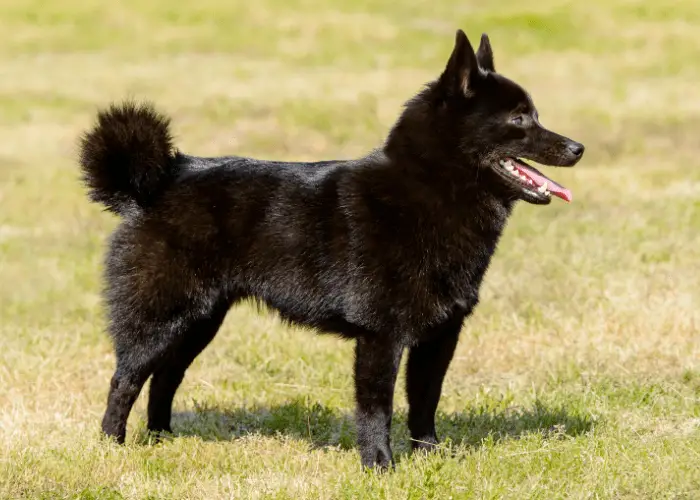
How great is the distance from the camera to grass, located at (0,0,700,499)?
16.4ft

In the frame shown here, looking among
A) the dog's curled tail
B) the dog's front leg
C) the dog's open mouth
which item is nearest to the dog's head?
the dog's open mouth

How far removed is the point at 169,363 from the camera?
5.84 meters

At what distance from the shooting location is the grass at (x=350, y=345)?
4988 millimetres

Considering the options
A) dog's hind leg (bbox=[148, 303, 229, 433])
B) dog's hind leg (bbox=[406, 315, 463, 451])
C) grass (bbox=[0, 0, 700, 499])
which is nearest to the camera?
grass (bbox=[0, 0, 700, 499])

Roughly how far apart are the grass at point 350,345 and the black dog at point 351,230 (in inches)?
19.4

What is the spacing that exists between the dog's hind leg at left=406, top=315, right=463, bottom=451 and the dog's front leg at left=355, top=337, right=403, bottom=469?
1.21 feet

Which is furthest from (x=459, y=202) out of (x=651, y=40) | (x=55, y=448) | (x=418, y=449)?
(x=651, y=40)

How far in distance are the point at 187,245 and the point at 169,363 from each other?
86 cm

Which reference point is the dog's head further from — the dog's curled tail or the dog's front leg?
the dog's curled tail

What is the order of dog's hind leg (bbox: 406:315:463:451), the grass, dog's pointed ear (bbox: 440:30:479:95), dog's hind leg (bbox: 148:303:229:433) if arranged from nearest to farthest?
dog's pointed ear (bbox: 440:30:479:95)
the grass
dog's hind leg (bbox: 406:315:463:451)
dog's hind leg (bbox: 148:303:229:433)

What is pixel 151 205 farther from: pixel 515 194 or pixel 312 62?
pixel 312 62

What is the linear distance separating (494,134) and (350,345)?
9.81 feet

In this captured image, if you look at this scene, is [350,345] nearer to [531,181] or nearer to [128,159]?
[128,159]

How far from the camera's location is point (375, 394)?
5062 millimetres
